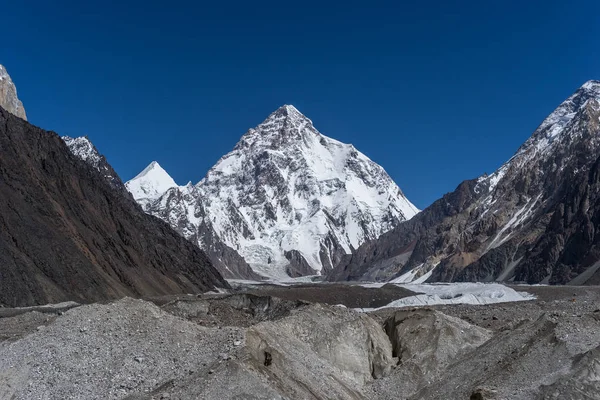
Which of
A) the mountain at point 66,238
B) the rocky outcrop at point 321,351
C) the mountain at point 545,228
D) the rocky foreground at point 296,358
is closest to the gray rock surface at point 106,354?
the rocky foreground at point 296,358

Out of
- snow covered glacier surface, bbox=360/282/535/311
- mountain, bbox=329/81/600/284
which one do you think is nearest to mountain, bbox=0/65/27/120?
mountain, bbox=329/81/600/284

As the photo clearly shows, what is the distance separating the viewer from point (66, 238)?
3209 inches

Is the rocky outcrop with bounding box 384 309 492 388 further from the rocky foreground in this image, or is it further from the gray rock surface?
the gray rock surface

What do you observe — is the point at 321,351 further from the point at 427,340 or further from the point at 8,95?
the point at 8,95

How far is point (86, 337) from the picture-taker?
1011 inches

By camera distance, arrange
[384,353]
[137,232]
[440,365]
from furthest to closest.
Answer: [137,232] → [384,353] → [440,365]

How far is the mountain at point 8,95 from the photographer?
599 ft

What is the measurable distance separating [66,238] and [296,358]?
202 feet

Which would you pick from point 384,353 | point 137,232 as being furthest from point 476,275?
point 384,353

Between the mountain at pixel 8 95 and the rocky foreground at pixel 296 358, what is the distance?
171068mm

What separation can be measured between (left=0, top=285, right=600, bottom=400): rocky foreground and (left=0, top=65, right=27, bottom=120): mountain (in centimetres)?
17107

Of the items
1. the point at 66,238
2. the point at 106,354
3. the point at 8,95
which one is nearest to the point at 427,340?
the point at 106,354

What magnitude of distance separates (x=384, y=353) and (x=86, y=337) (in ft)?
44.3

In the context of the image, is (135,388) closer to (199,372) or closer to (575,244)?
(199,372)
